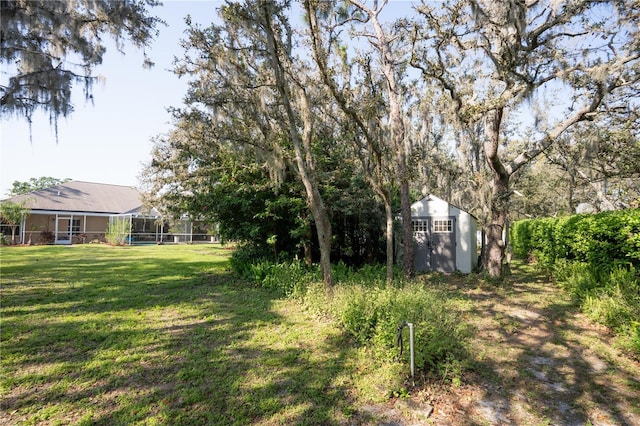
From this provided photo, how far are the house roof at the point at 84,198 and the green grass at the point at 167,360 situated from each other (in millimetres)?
15981

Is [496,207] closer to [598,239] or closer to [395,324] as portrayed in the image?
[598,239]

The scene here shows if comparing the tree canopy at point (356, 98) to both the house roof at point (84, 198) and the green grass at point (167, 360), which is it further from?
the house roof at point (84, 198)

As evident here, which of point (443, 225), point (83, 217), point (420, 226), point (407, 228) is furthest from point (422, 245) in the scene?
point (83, 217)

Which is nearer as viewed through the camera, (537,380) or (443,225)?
(537,380)

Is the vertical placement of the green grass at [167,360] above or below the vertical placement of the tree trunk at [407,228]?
below

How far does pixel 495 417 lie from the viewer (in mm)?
2990

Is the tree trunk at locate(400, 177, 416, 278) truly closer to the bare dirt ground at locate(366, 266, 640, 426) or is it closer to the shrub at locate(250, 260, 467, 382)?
the bare dirt ground at locate(366, 266, 640, 426)

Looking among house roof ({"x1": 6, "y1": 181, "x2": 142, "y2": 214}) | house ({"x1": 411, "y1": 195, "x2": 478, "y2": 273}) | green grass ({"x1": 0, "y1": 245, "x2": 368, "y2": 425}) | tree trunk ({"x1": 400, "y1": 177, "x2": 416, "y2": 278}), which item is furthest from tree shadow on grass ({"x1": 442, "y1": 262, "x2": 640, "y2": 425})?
house roof ({"x1": 6, "y1": 181, "x2": 142, "y2": 214})

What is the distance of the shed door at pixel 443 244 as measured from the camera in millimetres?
11664

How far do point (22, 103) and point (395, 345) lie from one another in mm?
7380

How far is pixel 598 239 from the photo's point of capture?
6.97 m

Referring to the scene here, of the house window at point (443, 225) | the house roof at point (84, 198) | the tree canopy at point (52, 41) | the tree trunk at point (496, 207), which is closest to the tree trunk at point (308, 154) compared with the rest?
the tree canopy at point (52, 41)

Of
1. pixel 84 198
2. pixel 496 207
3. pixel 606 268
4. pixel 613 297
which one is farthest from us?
pixel 84 198

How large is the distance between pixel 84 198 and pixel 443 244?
26.6m
